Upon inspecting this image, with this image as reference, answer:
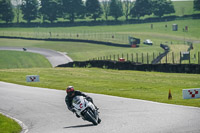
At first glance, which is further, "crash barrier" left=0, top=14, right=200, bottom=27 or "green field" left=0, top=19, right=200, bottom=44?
"crash barrier" left=0, top=14, right=200, bottom=27

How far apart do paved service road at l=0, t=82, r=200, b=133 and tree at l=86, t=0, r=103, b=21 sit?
128 m

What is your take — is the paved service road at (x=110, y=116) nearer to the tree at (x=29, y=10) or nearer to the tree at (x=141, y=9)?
the tree at (x=29, y=10)

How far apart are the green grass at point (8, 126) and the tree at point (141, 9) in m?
137

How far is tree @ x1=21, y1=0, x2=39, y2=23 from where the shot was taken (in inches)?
5866

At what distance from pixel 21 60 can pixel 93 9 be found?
267 feet

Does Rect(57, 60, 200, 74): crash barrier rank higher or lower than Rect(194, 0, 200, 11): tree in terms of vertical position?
lower

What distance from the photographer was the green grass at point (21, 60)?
65.2 meters

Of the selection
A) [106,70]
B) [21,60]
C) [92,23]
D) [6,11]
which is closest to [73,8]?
[92,23]

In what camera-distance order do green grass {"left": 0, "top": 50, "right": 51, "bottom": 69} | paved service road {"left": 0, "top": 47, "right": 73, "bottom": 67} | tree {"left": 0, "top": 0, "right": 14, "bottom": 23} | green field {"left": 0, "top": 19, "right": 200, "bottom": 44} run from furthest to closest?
tree {"left": 0, "top": 0, "right": 14, "bottom": 23}, green field {"left": 0, "top": 19, "right": 200, "bottom": 44}, paved service road {"left": 0, "top": 47, "right": 73, "bottom": 67}, green grass {"left": 0, "top": 50, "right": 51, "bottom": 69}

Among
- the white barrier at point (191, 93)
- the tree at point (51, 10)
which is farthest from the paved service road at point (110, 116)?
the tree at point (51, 10)

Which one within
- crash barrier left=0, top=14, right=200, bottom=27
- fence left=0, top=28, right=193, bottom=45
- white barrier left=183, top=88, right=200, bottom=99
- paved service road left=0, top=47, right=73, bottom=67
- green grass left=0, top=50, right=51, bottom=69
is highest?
white barrier left=183, top=88, right=200, bottom=99

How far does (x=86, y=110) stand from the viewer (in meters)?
14.4

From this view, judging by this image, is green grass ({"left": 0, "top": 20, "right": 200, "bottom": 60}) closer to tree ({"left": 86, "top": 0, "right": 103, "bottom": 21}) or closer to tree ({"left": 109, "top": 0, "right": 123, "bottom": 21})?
tree ({"left": 109, "top": 0, "right": 123, "bottom": 21})

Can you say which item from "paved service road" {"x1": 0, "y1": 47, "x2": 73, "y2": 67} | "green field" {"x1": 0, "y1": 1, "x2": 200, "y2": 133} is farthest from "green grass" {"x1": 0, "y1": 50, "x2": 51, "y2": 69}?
"paved service road" {"x1": 0, "y1": 47, "x2": 73, "y2": 67}
